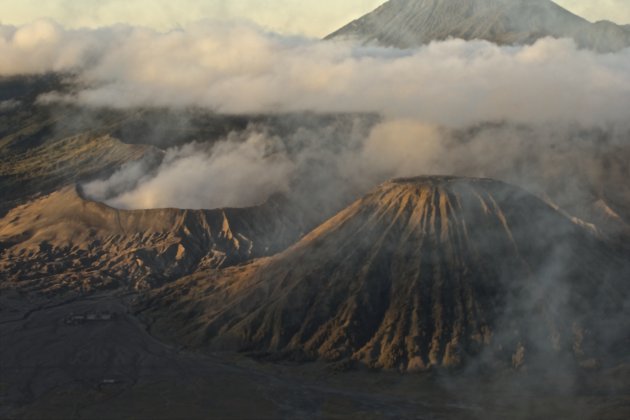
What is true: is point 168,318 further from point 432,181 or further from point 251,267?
point 432,181

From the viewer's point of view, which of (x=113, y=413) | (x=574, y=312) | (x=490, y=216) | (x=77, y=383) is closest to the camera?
(x=113, y=413)

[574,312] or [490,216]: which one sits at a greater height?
[490,216]

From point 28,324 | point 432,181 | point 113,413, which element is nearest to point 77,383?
point 113,413

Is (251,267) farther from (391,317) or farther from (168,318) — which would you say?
(391,317)

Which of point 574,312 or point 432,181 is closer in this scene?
point 574,312

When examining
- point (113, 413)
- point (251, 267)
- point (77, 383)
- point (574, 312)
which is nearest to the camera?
point (113, 413)

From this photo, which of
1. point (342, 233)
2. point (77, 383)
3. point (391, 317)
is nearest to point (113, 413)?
point (77, 383)

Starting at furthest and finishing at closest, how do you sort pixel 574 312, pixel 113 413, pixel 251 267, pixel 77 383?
pixel 251 267
pixel 574 312
pixel 77 383
pixel 113 413
